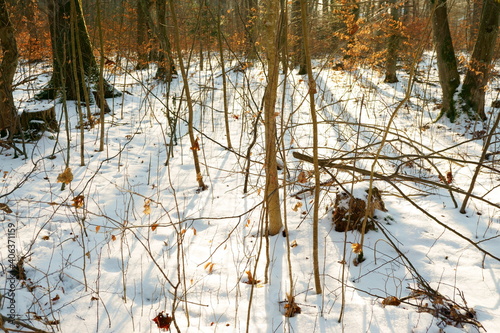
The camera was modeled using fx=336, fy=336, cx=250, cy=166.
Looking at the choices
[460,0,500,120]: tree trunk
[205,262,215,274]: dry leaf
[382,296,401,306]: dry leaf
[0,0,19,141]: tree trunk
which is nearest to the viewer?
[382,296,401,306]: dry leaf

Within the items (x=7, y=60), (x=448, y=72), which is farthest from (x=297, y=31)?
(x=7, y=60)

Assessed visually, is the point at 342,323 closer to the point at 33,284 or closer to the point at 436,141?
the point at 33,284

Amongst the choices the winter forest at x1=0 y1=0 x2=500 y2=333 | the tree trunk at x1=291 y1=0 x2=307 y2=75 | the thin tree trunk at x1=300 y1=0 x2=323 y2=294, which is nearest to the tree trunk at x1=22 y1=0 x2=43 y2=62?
the winter forest at x1=0 y1=0 x2=500 y2=333

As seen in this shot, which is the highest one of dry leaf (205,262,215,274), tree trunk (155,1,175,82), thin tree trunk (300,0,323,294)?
tree trunk (155,1,175,82)

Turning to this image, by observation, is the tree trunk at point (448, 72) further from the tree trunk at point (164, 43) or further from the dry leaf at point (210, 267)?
the dry leaf at point (210, 267)

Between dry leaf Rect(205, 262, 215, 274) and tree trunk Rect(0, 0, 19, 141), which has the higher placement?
tree trunk Rect(0, 0, 19, 141)

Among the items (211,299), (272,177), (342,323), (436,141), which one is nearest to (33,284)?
(211,299)

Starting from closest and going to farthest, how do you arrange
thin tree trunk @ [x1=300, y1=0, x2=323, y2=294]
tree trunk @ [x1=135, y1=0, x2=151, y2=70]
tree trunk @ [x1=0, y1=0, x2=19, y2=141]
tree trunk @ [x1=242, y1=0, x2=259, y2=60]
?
1. thin tree trunk @ [x1=300, y1=0, x2=323, y2=294]
2. tree trunk @ [x1=242, y1=0, x2=259, y2=60]
3. tree trunk @ [x1=0, y1=0, x2=19, y2=141]
4. tree trunk @ [x1=135, y1=0, x2=151, y2=70]

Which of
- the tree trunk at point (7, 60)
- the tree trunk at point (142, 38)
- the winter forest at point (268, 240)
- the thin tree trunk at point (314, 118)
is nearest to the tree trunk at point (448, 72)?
the winter forest at point (268, 240)

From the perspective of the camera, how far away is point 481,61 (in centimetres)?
648

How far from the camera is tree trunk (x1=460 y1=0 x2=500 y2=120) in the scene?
20.6 ft

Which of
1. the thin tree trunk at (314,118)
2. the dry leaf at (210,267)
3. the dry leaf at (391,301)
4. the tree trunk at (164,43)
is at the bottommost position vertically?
the dry leaf at (210,267)

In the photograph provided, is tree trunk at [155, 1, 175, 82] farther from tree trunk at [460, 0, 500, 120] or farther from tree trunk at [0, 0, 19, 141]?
tree trunk at [460, 0, 500, 120]

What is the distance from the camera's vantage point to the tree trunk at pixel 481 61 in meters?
6.29
